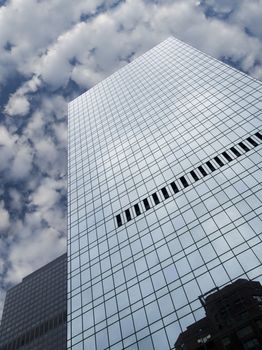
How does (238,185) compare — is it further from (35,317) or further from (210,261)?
(35,317)

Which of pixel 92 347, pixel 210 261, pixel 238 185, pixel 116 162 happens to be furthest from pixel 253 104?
pixel 92 347

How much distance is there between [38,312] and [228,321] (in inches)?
5775

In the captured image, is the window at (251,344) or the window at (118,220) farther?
the window at (118,220)

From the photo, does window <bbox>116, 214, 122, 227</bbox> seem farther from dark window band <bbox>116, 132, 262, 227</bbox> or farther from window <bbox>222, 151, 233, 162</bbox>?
window <bbox>222, 151, 233, 162</bbox>

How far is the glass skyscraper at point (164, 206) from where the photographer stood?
45688mm

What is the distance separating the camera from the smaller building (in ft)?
132

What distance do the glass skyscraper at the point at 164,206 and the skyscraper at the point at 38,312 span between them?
9612 cm

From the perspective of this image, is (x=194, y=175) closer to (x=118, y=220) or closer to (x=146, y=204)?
(x=146, y=204)

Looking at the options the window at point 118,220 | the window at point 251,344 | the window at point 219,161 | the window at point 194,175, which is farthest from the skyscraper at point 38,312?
the window at point 251,344

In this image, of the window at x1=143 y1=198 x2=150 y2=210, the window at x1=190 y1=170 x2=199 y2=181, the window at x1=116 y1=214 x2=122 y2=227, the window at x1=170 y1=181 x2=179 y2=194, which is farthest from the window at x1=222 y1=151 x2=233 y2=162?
the window at x1=116 y1=214 x2=122 y2=227

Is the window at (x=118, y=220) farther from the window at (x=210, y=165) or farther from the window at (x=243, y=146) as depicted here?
the window at (x=243, y=146)

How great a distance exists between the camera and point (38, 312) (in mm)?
169625

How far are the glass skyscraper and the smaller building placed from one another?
3.55 feet

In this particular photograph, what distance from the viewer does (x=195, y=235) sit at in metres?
51.2
